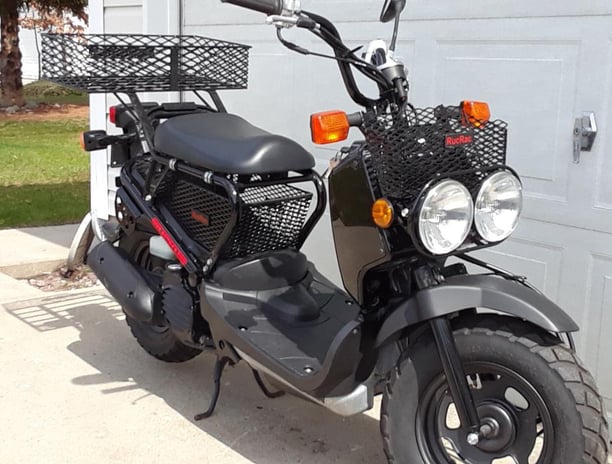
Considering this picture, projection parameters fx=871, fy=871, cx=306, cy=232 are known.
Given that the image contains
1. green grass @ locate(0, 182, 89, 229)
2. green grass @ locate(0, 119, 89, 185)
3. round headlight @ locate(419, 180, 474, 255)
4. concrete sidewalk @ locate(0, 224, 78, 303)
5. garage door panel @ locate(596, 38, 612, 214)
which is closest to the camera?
round headlight @ locate(419, 180, 474, 255)

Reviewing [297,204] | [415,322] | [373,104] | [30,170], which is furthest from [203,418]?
[30,170]

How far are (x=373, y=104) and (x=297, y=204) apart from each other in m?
0.78

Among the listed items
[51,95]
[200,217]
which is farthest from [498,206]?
[51,95]

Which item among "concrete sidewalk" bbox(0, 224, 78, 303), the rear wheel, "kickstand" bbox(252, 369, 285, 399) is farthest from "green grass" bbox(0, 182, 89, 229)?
"kickstand" bbox(252, 369, 285, 399)

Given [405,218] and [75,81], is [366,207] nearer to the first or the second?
[405,218]

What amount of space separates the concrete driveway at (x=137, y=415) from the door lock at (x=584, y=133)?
138cm

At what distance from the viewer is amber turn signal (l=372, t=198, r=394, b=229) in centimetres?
261

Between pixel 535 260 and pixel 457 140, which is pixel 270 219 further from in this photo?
pixel 535 260

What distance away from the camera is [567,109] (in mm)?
3426

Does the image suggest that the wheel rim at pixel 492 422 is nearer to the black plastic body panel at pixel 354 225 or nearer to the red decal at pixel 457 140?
the black plastic body panel at pixel 354 225

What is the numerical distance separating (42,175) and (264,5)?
8.01 metres

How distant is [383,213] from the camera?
262cm

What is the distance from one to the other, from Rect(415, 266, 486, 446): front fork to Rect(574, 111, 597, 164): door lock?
3.74 ft

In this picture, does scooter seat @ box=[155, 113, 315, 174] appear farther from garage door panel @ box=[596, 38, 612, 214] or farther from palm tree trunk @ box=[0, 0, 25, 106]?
palm tree trunk @ box=[0, 0, 25, 106]
